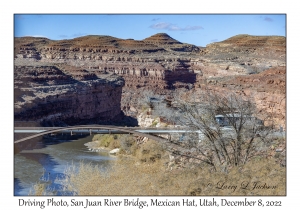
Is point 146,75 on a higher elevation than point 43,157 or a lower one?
higher

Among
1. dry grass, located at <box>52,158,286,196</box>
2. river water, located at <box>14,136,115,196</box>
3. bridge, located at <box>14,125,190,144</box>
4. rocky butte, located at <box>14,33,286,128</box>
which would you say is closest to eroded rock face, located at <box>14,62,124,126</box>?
rocky butte, located at <box>14,33,286,128</box>

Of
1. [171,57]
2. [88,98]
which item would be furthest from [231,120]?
[171,57]

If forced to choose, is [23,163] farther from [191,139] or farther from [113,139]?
[191,139]

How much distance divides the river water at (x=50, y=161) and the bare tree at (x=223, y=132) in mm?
4700

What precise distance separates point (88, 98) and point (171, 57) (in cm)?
2072

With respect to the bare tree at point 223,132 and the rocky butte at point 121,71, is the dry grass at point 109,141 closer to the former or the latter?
the rocky butte at point 121,71

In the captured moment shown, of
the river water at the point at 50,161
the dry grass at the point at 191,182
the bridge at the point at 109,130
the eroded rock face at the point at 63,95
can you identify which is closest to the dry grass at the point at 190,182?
the dry grass at the point at 191,182

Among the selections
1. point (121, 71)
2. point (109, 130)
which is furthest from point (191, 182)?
point (121, 71)

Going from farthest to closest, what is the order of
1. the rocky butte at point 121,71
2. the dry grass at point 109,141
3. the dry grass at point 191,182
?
1. the rocky butte at point 121,71
2. the dry grass at point 109,141
3. the dry grass at point 191,182

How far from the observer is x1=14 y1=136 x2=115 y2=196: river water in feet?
66.1

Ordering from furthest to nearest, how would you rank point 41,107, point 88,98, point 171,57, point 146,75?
point 171,57, point 146,75, point 88,98, point 41,107

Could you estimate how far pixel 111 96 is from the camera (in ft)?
172

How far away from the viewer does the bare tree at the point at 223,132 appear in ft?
47.8

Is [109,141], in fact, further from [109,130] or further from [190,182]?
[190,182]
